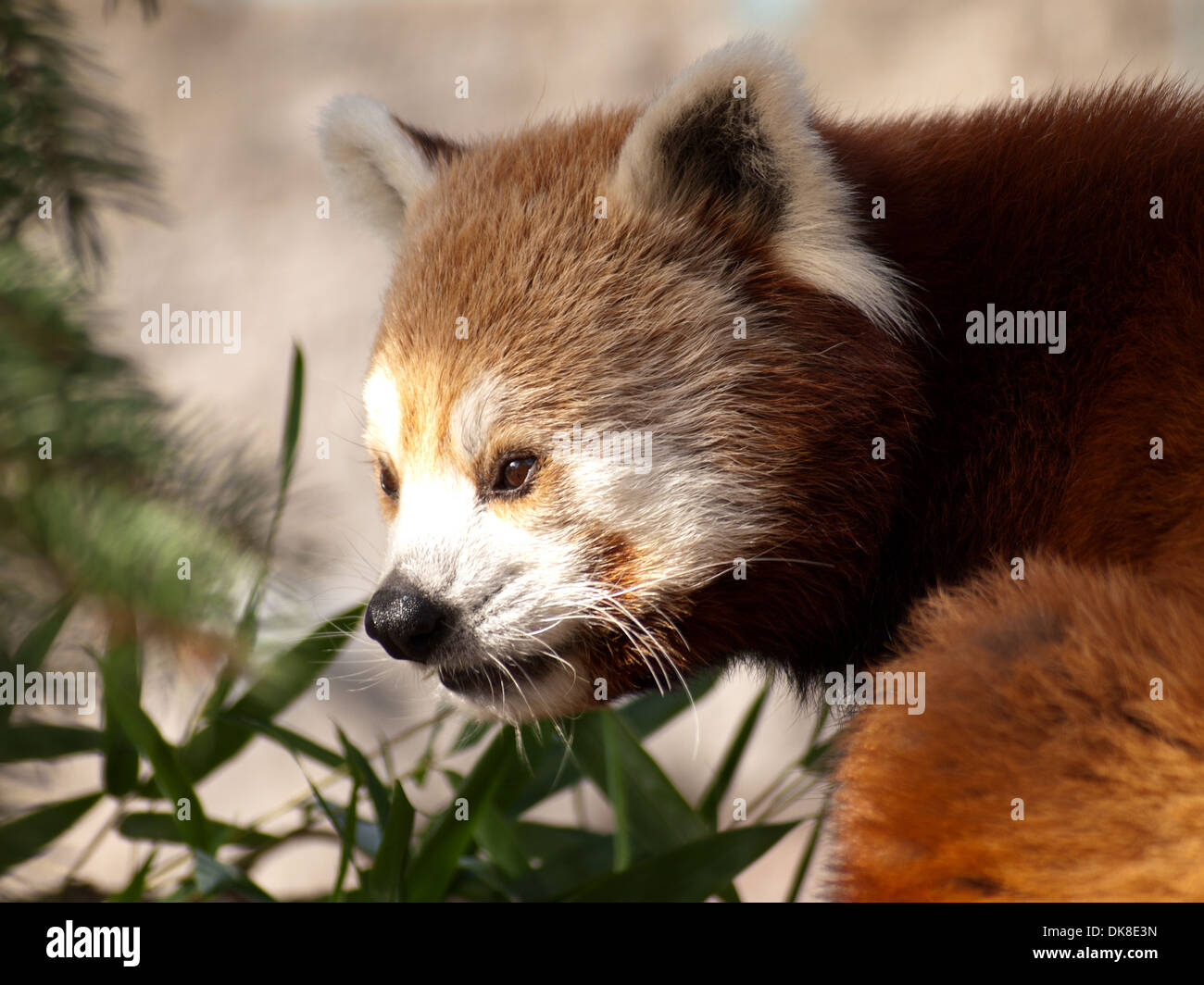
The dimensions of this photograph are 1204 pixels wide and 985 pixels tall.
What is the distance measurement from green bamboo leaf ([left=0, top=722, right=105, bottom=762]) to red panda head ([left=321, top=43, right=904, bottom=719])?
A: 1.27 ft

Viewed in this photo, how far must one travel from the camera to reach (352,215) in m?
1.94

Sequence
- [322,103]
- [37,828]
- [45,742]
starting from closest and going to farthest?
[45,742] → [37,828] → [322,103]

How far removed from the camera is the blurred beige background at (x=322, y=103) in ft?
10.0

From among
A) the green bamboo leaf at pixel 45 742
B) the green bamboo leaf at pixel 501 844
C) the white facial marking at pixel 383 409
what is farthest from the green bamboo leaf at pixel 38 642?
the green bamboo leaf at pixel 501 844

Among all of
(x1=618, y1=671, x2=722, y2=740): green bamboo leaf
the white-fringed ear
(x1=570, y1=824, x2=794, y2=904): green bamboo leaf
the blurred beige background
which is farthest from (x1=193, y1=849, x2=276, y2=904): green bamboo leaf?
the blurred beige background

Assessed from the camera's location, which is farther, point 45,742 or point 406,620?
point 406,620

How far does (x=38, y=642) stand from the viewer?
0.74 m

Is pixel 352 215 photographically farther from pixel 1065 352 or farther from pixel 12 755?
pixel 12 755

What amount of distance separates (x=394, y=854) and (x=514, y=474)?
1.73 feet

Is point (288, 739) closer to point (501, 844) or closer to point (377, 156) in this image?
point (501, 844)

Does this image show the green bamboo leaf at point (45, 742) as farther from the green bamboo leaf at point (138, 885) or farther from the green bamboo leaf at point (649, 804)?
the green bamboo leaf at point (649, 804)

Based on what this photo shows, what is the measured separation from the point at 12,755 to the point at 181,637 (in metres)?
0.15

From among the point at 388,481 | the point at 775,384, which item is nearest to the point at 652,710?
the point at 388,481

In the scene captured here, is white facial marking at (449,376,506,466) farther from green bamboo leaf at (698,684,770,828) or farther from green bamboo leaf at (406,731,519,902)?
green bamboo leaf at (698,684,770,828)
